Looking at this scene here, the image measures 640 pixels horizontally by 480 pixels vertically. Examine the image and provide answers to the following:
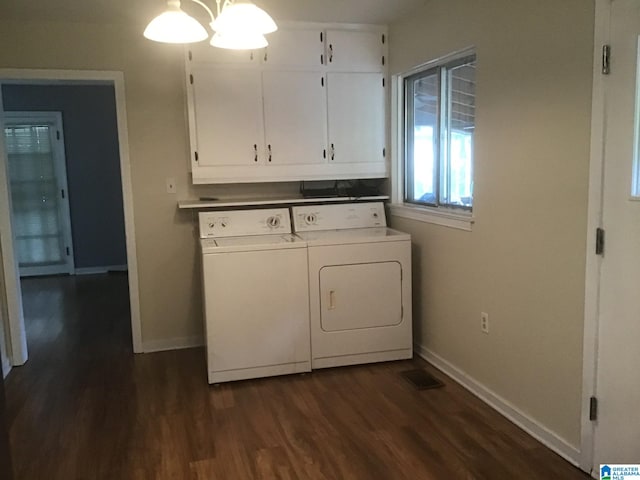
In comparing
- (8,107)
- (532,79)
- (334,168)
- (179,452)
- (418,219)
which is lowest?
(179,452)

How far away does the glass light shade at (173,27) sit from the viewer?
1.90m

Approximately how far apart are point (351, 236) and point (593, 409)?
1790mm

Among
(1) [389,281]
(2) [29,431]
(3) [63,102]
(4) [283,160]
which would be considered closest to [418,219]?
(1) [389,281]

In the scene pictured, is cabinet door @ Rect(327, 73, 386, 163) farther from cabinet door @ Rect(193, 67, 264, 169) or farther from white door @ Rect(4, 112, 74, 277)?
white door @ Rect(4, 112, 74, 277)

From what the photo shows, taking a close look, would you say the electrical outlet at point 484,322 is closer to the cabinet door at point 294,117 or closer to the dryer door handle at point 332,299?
the dryer door handle at point 332,299

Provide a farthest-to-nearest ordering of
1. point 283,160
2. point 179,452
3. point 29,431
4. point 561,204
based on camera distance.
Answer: point 283,160 < point 29,431 < point 179,452 < point 561,204

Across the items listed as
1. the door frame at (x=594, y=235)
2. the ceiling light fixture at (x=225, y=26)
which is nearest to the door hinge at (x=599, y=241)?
the door frame at (x=594, y=235)

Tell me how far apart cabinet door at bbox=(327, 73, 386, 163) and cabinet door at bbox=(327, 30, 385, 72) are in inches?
2.2

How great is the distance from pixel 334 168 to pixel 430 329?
131cm

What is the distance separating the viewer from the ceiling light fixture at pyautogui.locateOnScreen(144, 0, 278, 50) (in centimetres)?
179

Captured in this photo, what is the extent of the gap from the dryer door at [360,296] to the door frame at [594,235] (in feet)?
4.82

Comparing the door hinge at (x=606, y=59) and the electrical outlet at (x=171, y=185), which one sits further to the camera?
the electrical outlet at (x=171, y=185)

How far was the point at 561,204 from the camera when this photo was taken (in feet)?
7.84

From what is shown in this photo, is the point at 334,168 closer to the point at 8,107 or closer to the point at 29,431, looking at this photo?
the point at 29,431
